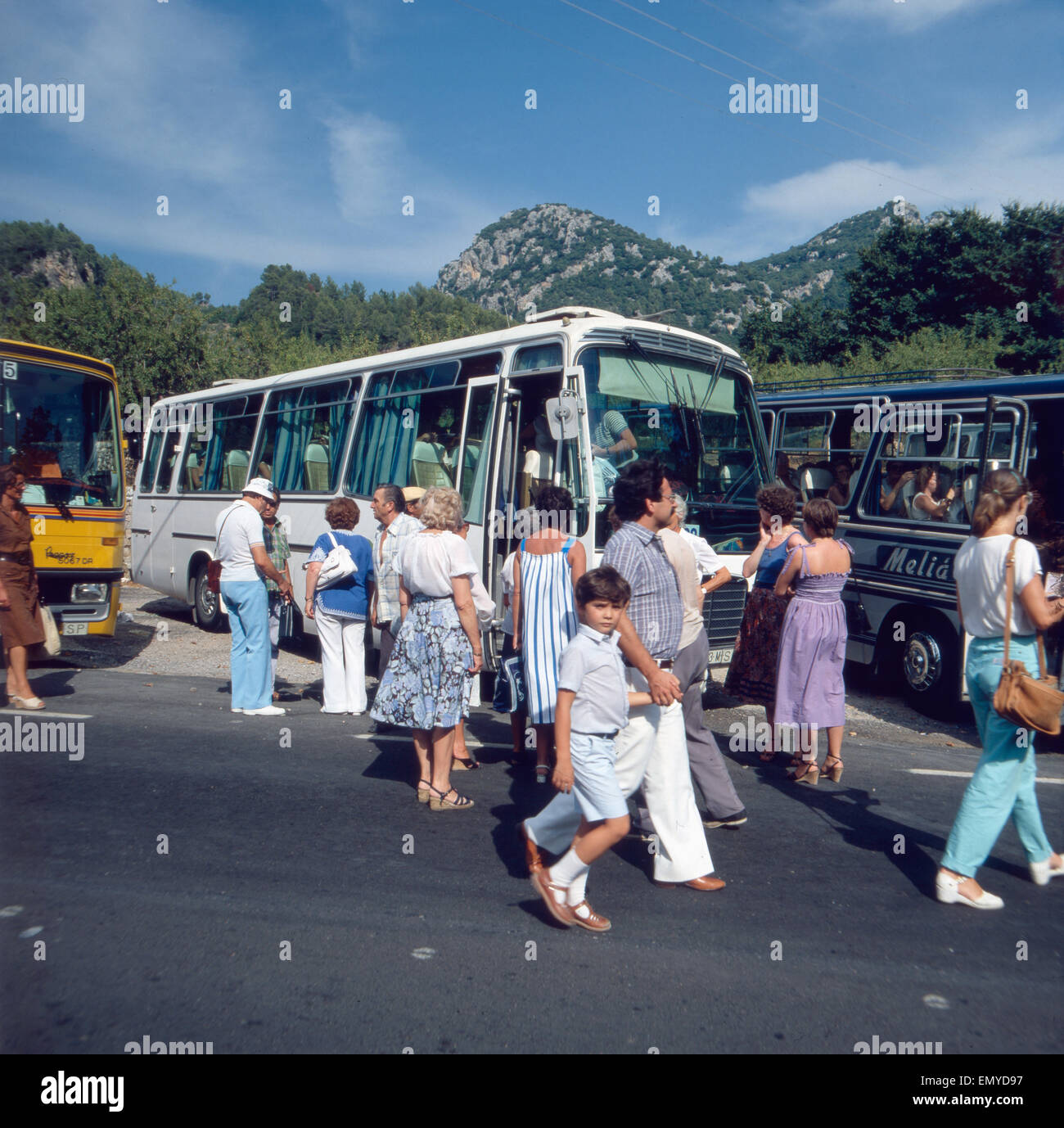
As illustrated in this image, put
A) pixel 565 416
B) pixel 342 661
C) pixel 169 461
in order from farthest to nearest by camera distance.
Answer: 1. pixel 169 461
2. pixel 342 661
3. pixel 565 416

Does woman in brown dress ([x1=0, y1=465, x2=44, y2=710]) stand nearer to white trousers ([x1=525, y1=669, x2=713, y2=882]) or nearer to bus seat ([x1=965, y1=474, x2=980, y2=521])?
white trousers ([x1=525, y1=669, x2=713, y2=882])

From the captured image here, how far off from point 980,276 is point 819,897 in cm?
3784

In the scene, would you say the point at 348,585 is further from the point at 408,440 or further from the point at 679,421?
the point at 679,421

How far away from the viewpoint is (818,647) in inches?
243

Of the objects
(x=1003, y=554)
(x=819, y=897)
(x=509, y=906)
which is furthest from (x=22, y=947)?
(x=1003, y=554)

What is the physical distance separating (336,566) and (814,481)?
5739 mm

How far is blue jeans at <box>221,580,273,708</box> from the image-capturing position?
24.8ft

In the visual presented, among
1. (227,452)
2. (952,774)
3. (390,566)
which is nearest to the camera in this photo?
(952,774)

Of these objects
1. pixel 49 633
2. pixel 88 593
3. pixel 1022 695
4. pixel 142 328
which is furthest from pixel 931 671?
Answer: pixel 142 328

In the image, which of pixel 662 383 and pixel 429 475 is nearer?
pixel 662 383

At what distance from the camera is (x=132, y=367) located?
36094 millimetres

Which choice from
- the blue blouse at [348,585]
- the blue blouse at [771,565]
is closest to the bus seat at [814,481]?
the blue blouse at [771,565]
